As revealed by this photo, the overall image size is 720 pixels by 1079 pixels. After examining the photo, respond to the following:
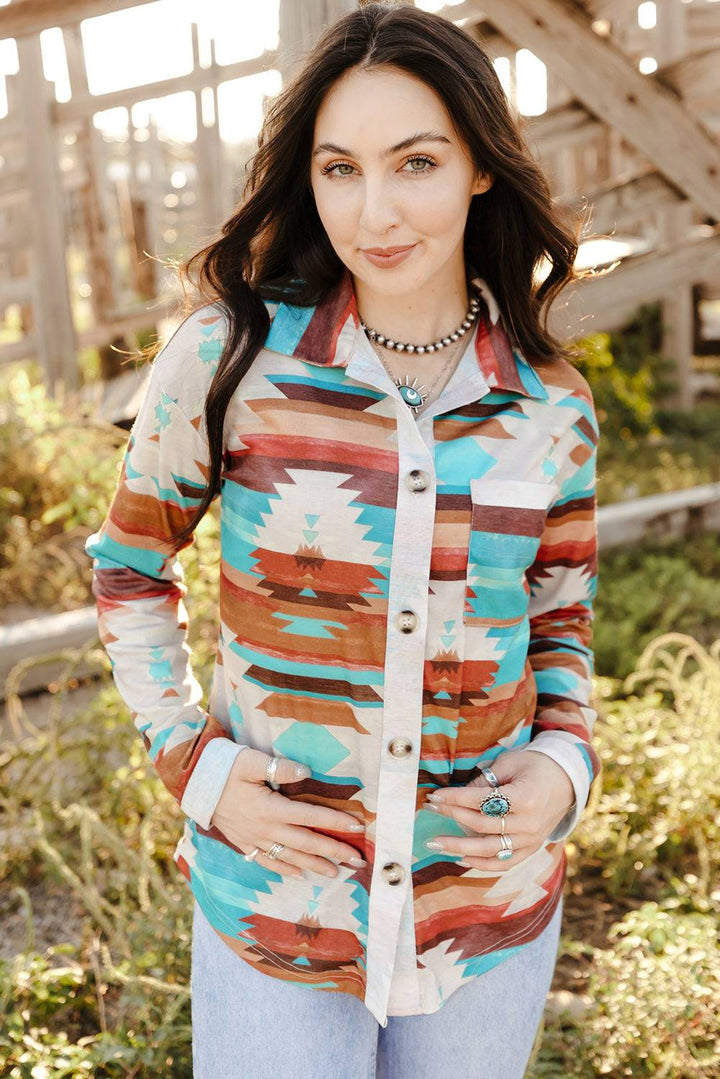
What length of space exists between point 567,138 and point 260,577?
130 inches

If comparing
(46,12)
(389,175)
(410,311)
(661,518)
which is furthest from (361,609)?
(661,518)

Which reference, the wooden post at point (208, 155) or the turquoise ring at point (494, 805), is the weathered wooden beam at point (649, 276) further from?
the wooden post at point (208, 155)

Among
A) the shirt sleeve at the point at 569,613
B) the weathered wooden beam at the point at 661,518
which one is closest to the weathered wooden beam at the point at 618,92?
the weathered wooden beam at the point at 661,518

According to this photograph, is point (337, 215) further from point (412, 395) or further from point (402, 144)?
point (412, 395)

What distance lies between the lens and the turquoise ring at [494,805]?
1356 mm

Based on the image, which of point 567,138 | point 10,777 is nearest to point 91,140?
point 567,138

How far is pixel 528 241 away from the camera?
164cm

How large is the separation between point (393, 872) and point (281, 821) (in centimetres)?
16

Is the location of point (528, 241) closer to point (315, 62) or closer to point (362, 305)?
point (362, 305)

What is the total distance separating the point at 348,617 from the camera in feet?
4.39

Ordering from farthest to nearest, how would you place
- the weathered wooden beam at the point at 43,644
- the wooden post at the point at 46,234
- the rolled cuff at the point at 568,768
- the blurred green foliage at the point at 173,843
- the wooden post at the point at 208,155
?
the wooden post at the point at 208,155, the wooden post at the point at 46,234, the weathered wooden beam at the point at 43,644, the blurred green foliage at the point at 173,843, the rolled cuff at the point at 568,768

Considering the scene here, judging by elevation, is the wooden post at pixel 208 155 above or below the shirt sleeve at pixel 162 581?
above

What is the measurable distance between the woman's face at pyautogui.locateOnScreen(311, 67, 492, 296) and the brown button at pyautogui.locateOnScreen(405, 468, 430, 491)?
0.86 feet

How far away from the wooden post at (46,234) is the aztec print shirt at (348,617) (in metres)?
5.06
